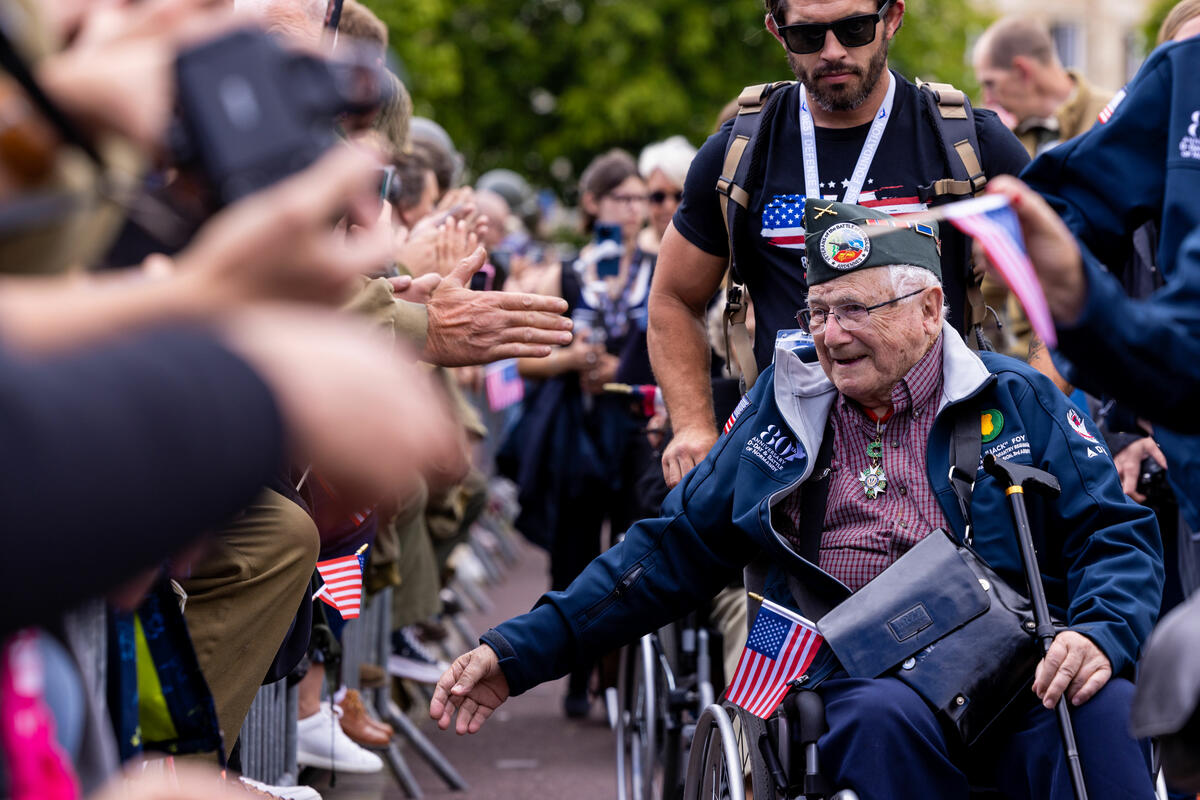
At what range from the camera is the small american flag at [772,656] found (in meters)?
3.48

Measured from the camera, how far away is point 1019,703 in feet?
11.0

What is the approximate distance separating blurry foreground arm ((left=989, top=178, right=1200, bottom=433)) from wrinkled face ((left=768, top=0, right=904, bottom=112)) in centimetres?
209

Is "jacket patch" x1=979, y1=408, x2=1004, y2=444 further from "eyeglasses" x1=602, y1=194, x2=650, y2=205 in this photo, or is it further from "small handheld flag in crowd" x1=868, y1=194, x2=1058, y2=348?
"eyeglasses" x1=602, y1=194, x2=650, y2=205

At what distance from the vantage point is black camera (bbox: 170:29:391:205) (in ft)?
4.84

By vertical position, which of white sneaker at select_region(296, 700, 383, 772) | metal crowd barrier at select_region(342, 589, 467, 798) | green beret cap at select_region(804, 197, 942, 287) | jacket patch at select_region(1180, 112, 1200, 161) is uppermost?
jacket patch at select_region(1180, 112, 1200, 161)

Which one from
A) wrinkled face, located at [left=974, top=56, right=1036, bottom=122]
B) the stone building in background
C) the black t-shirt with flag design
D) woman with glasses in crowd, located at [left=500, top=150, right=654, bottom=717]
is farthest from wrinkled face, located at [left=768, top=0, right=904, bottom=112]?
the stone building in background

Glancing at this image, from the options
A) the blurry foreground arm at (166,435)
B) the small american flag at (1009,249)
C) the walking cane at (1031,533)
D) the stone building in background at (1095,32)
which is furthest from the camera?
the stone building in background at (1095,32)

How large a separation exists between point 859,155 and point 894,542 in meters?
1.12

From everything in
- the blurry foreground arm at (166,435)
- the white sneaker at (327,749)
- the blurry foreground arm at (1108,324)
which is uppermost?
the blurry foreground arm at (166,435)

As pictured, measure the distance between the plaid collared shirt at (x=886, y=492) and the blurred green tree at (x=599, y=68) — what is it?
72.5 feet

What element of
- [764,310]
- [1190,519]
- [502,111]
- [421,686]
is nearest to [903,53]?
[502,111]

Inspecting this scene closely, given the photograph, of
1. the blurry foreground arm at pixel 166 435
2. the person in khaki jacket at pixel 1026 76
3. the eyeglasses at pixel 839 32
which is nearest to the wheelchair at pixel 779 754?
the eyeglasses at pixel 839 32

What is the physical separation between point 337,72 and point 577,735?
622 cm

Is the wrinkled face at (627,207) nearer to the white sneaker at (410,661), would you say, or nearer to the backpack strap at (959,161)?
the white sneaker at (410,661)
